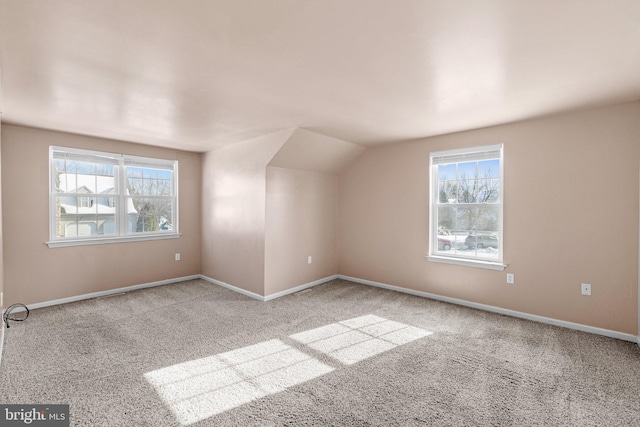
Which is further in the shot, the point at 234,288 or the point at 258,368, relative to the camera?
the point at 234,288

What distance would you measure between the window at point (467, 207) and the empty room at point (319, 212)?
28 mm

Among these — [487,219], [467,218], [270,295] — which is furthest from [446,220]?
[270,295]

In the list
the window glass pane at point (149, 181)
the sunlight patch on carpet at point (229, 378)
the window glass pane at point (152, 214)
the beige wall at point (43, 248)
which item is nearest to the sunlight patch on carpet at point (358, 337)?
the sunlight patch on carpet at point (229, 378)

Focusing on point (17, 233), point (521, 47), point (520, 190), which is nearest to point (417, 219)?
point (520, 190)

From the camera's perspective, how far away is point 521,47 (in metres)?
1.91

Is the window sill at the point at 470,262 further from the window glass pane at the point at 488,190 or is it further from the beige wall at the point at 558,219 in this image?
the window glass pane at the point at 488,190

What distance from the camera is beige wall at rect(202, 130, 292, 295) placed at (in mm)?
4332

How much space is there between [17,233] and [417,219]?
520 centimetres

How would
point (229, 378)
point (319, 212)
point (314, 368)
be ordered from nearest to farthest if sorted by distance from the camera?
point (229, 378), point (314, 368), point (319, 212)

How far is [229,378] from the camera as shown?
2.34 m

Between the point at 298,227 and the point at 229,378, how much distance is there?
8.95 feet

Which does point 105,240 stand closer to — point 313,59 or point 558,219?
point 313,59

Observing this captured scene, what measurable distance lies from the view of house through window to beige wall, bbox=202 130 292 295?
2.27 metres

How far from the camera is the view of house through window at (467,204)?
12.6 ft
